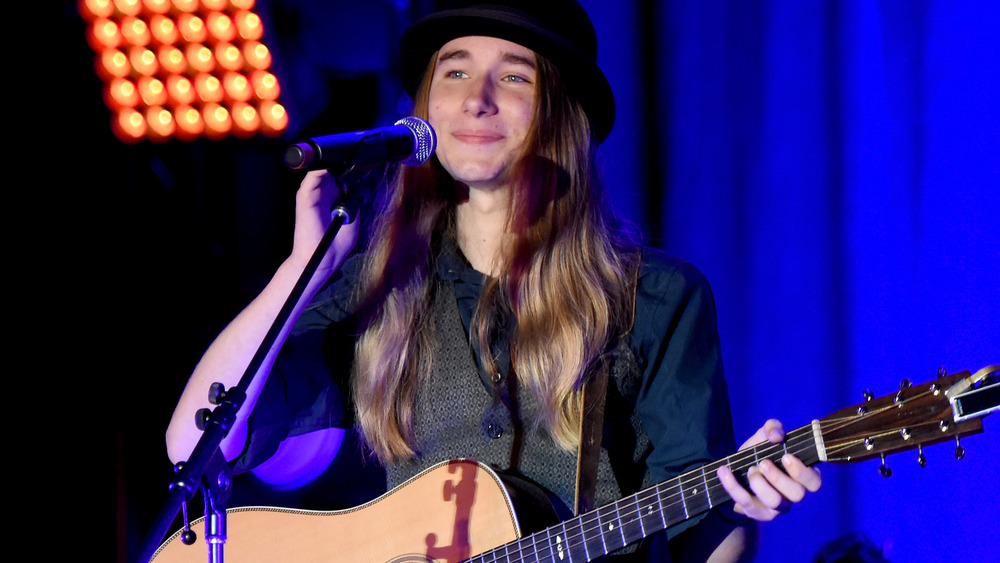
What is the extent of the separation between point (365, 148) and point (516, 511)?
36.7 inches

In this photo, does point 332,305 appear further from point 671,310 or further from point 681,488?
point 681,488

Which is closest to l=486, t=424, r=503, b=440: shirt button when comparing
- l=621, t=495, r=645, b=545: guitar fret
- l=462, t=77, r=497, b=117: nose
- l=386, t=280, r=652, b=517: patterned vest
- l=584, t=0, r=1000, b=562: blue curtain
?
l=386, t=280, r=652, b=517: patterned vest

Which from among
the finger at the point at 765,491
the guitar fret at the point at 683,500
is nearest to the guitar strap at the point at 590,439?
the guitar fret at the point at 683,500

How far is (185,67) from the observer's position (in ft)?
12.7

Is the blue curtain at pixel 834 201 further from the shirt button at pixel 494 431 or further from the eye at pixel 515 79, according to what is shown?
the shirt button at pixel 494 431

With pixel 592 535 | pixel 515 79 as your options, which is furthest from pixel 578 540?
pixel 515 79

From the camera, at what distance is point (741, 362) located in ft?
10.9

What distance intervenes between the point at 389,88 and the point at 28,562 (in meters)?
2.53

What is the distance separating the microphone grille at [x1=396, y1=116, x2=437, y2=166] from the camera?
1972mm

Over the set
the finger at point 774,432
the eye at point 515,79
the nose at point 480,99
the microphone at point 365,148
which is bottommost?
the finger at point 774,432

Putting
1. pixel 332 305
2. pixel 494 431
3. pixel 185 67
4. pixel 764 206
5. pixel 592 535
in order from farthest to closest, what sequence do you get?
pixel 185 67 < pixel 764 206 < pixel 332 305 < pixel 494 431 < pixel 592 535

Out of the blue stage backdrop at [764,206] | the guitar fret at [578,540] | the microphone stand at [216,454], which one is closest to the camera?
the microphone stand at [216,454]

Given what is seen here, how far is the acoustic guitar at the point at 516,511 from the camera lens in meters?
1.77

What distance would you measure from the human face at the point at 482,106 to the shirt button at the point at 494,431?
660mm
